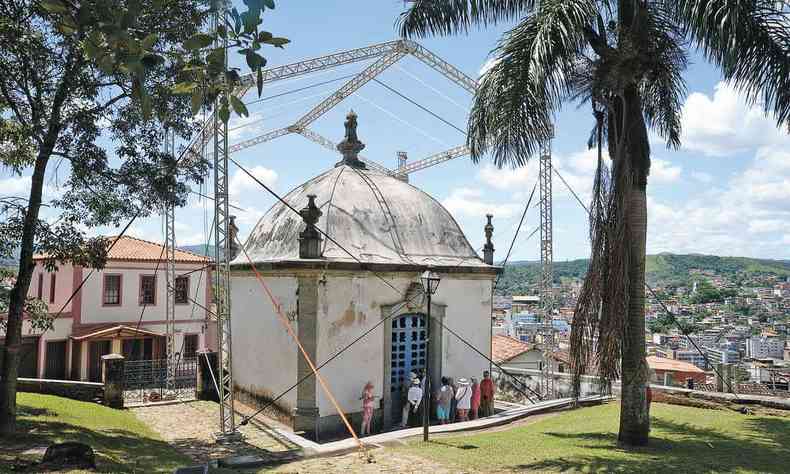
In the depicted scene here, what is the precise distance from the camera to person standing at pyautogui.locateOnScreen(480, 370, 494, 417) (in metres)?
14.7

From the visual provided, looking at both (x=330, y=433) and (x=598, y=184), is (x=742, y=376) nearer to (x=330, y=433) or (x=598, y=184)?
(x=598, y=184)

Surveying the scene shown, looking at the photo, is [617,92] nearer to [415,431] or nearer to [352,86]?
[415,431]

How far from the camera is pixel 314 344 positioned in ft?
41.4

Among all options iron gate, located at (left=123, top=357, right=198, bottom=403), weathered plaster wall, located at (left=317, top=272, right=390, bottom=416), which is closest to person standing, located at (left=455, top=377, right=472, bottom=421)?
weathered plaster wall, located at (left=317, top=272, right=390, bottom=416)

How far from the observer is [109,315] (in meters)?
23.9

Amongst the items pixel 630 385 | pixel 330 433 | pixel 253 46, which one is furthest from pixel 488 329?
pixel 253 46

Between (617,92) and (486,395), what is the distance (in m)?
8.62

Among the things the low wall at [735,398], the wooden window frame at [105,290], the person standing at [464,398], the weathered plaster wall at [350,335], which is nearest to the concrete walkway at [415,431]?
the person standing at [464,398]

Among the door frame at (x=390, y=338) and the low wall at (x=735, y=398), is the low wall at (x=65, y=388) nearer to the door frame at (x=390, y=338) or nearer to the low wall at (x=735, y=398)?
the door frame at (x=390, y=338)

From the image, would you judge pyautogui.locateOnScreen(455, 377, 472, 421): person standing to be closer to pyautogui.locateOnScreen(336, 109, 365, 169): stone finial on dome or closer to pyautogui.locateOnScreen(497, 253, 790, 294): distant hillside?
pyautogui.locateOnScreen(336, 109, 365, 169): stone finial on dome

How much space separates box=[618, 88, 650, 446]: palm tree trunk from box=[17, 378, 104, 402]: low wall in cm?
1291

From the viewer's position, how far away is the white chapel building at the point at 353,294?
12812 millimetres

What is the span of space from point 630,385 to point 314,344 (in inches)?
260

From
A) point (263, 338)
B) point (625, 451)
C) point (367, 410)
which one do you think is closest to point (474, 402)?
point (367, 410)
